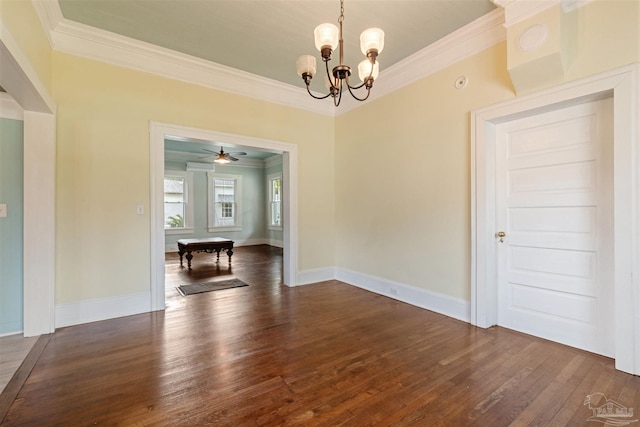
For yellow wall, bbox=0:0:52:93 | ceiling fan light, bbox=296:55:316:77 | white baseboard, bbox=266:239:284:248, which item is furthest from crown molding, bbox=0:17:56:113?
white baseboard, bbox=266:239:284:248

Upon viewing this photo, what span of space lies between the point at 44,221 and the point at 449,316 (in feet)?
14.0

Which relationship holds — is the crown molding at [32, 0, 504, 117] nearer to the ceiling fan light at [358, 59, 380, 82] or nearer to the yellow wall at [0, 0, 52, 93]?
the yellow wall at [0, 0, 52, 93]

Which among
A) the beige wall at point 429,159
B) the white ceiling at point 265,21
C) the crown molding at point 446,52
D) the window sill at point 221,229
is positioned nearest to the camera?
the beige wall at point 429,159

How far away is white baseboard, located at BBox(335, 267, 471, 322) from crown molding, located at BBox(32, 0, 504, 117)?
265 centimetres

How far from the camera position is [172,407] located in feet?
5.60

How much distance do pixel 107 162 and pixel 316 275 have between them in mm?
3201

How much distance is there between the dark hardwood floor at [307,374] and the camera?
165 cm

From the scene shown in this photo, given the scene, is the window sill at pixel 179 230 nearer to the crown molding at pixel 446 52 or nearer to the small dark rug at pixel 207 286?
the small dark rug at pixel 207 286

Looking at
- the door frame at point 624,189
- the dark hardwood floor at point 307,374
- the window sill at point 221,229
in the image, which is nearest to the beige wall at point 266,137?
the door frame at point 624,189

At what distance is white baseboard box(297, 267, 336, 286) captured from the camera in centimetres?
450

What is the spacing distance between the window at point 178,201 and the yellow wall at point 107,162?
5.24 m

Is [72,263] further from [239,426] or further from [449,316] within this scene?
[449,316]

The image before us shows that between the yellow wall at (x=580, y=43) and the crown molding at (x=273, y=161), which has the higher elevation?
the crown molding at (x=273, y=161)

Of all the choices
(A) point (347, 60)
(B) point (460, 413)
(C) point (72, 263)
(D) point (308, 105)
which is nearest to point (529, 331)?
(B) point (460, 413)
